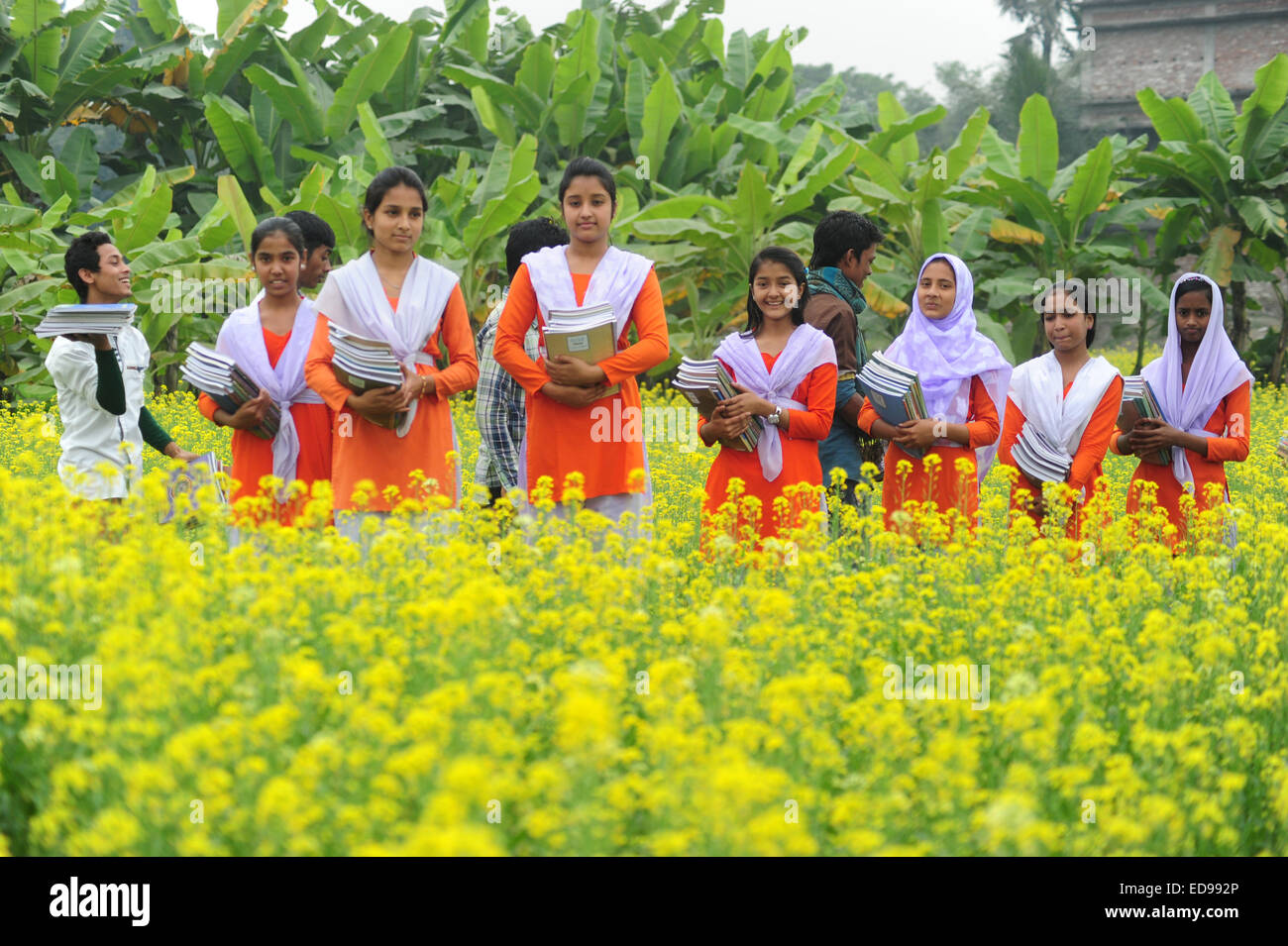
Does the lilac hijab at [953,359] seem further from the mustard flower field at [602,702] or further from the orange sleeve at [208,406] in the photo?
the orange sleeve at [208,406]

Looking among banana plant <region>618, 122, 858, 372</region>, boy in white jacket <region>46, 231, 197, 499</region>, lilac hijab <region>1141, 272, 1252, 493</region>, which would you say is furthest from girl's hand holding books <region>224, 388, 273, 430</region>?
banana plant <region>618, 122, 858, 372</region>

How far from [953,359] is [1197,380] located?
2.93 ft

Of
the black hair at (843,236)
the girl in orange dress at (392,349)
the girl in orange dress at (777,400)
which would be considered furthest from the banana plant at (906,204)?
the girl in orange dress at (392,349)

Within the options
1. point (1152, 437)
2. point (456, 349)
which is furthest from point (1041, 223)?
point (456, 349)

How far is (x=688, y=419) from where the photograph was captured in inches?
378

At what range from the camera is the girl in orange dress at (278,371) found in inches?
161

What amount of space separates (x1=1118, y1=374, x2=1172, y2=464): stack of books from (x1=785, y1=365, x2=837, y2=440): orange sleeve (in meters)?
1.17

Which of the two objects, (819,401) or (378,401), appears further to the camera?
(819,401)

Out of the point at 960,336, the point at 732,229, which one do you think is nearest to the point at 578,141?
the point at 732,229

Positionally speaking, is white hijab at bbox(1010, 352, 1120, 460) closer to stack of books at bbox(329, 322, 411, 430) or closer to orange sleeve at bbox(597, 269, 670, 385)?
orange sleeve at bbox(597, 269, 670, 385)

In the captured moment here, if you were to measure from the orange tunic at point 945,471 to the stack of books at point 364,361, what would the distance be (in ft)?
5.81

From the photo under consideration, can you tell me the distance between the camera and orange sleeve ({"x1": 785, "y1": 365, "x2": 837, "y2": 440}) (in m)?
4.28

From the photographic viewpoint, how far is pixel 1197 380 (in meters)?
4.53

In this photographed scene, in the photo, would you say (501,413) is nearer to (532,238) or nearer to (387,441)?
(532,238)
